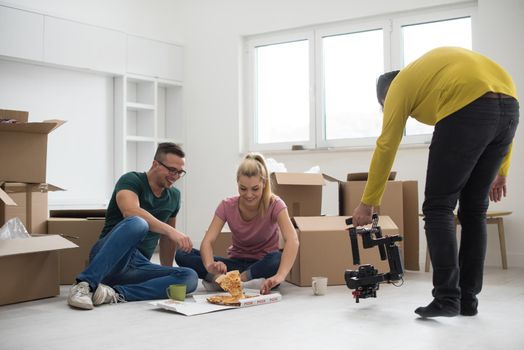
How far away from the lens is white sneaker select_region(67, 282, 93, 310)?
268 centimetres

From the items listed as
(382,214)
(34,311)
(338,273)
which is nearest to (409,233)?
(382,214)

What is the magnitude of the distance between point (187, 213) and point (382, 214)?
8.26ft

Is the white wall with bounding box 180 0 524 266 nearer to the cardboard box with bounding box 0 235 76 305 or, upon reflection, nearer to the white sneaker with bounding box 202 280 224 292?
the white sneaker with bounding box 202 280 224 292

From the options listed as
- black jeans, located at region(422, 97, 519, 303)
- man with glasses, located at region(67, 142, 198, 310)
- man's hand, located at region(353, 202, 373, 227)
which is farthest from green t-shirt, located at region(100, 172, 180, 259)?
black jeans, located at region(422, 97, 519, 303)

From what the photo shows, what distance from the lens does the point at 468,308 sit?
97.7 inches

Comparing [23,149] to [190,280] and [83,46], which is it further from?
[83,46]

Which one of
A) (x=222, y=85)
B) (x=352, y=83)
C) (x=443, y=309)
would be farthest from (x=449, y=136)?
(x=222, y=85)

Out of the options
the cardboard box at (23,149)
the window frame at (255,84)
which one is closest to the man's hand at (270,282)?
the cardboard box at (23,149)

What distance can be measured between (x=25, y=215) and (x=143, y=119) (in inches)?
100

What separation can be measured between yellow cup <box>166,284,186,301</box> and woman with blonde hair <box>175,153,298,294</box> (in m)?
0.23

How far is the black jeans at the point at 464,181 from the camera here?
86.6 inches

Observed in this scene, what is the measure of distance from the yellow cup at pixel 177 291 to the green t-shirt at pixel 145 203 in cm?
35

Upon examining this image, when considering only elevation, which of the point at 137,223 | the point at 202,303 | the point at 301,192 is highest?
the point at 301,192

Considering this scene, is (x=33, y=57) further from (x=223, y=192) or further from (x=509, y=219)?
(x=509, y=219)
